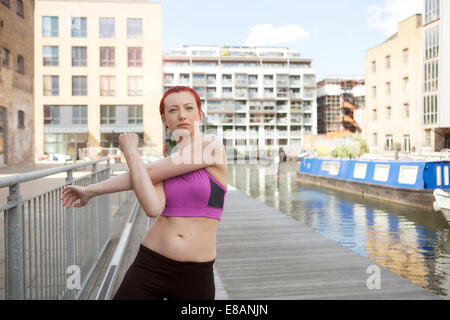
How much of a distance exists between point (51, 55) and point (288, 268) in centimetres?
4235

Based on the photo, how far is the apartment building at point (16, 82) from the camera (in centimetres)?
2106

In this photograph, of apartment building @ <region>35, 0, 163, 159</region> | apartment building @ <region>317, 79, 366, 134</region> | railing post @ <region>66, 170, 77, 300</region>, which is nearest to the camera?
railing post @ <region>66, 170, 77, 300</region>

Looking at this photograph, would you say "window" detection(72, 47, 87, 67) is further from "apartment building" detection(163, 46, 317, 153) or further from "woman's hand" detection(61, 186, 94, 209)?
"woman's hand" detection(61, 186, 94, 209)

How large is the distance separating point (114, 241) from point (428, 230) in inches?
A: 327

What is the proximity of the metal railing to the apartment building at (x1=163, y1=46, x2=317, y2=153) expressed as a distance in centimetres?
6271

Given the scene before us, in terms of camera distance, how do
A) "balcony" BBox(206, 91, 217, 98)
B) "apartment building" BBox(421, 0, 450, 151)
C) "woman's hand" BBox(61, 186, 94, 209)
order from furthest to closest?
"balcony" BBox(206, 91, 217, 98) → "apartment building" BBox(421, 0, 450, 151) → "woman's hand" BBox(61, 186, 94, 209)

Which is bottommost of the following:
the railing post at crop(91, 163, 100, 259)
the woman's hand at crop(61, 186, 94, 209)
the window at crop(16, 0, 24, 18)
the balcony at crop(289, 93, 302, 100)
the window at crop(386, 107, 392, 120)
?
the railing post at crop(91, 163, 100, 259)

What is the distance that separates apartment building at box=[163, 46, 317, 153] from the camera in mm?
67312

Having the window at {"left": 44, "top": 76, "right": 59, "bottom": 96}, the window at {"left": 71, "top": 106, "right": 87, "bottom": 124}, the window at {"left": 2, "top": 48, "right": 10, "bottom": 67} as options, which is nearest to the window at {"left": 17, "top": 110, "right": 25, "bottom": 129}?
the window at {"left": 2, "top": 48, "right": 10, "bottom": 67}

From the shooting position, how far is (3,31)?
68.7 ft

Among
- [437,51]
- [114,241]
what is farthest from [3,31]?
[437,51]

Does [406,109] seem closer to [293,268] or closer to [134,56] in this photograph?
[134,56]

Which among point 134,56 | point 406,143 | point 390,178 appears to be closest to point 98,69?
point 134,56
